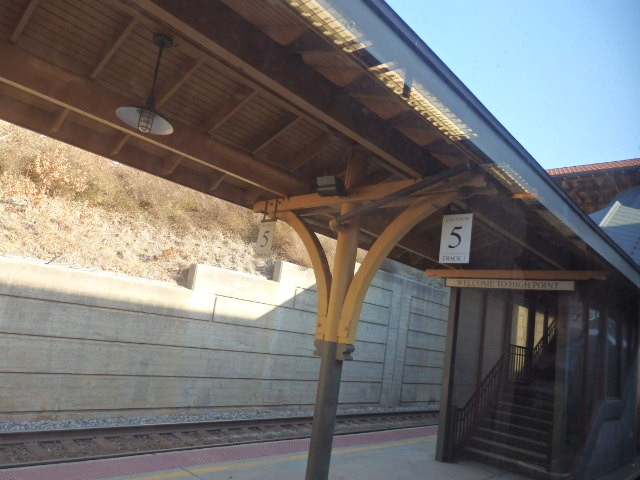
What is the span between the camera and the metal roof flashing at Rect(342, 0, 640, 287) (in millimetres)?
2871

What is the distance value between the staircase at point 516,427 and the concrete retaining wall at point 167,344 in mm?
4612

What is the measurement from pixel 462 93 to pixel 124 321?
7275 millimetres

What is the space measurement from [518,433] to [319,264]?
210 inches

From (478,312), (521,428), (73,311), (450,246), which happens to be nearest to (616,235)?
(478,312)

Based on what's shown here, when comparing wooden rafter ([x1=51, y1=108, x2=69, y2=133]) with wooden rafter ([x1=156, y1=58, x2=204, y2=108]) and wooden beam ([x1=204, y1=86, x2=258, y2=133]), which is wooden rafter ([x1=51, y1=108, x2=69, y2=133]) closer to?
wooden rafter ([x1=156, y1=58, x2=204, y2=108])

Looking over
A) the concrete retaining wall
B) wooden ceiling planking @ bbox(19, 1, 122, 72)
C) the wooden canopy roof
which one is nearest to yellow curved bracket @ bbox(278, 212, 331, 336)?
the wooden canopy roof

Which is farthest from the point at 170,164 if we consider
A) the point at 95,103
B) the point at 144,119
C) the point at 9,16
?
the point at 9,16

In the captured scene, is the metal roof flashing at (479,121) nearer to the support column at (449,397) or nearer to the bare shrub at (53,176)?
the support column at (449,397)

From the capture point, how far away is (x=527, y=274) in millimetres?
8055

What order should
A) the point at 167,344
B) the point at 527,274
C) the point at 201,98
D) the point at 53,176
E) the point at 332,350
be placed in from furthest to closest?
the point at 53,176 < the point at 167,344 < the point at 527,274 < the point at 332,350 < the point at 201,98

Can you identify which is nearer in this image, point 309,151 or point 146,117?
point 146,117

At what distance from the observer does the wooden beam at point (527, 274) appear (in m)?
7.39

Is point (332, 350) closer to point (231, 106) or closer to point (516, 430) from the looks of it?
point (231, 106)

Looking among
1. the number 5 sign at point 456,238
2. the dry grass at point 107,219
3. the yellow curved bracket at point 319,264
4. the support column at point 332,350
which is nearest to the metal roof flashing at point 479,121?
the number 5 sign at point 456,238
